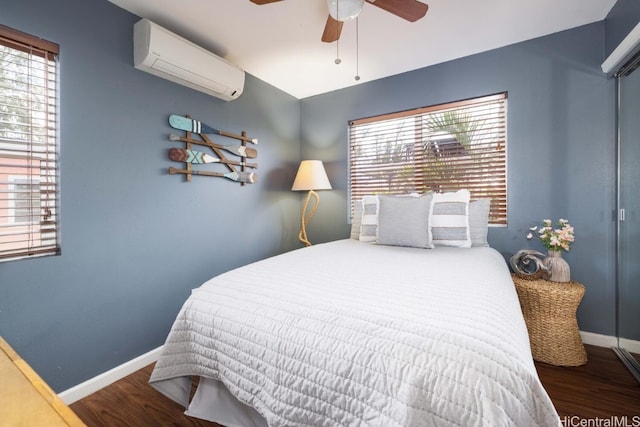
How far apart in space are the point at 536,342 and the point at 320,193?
2.43 meters

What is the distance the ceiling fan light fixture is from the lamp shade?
152 centimetres

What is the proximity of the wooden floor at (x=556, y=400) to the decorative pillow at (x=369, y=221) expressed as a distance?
1.46 metres

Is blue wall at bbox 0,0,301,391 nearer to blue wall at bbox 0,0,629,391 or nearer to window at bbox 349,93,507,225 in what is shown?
blue wall at bbox 0,0,629,391

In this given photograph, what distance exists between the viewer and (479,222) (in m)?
2.21

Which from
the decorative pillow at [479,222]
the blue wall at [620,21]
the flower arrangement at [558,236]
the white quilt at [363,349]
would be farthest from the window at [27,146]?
the blue wall at [620,21]

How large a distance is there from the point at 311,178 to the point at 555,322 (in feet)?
7.56

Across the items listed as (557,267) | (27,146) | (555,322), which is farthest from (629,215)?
(27,146)

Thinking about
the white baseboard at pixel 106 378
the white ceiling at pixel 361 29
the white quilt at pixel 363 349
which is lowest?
the white baseboard at pixel 106 378

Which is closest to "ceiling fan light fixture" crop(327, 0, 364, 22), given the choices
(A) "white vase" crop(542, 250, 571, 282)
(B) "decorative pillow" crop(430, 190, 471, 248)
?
(B) "decorative pillow" crop(430, 190, 471, 248)

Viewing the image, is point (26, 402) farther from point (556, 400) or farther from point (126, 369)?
point (556, 400)

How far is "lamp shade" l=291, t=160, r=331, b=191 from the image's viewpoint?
9.82 feet

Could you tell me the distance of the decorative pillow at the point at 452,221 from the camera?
2154 mm

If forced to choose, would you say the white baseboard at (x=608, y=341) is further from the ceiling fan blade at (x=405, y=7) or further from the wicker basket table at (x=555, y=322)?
the ceiling fan blade at (x=405, y=7)

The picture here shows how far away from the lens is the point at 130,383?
1786mm
